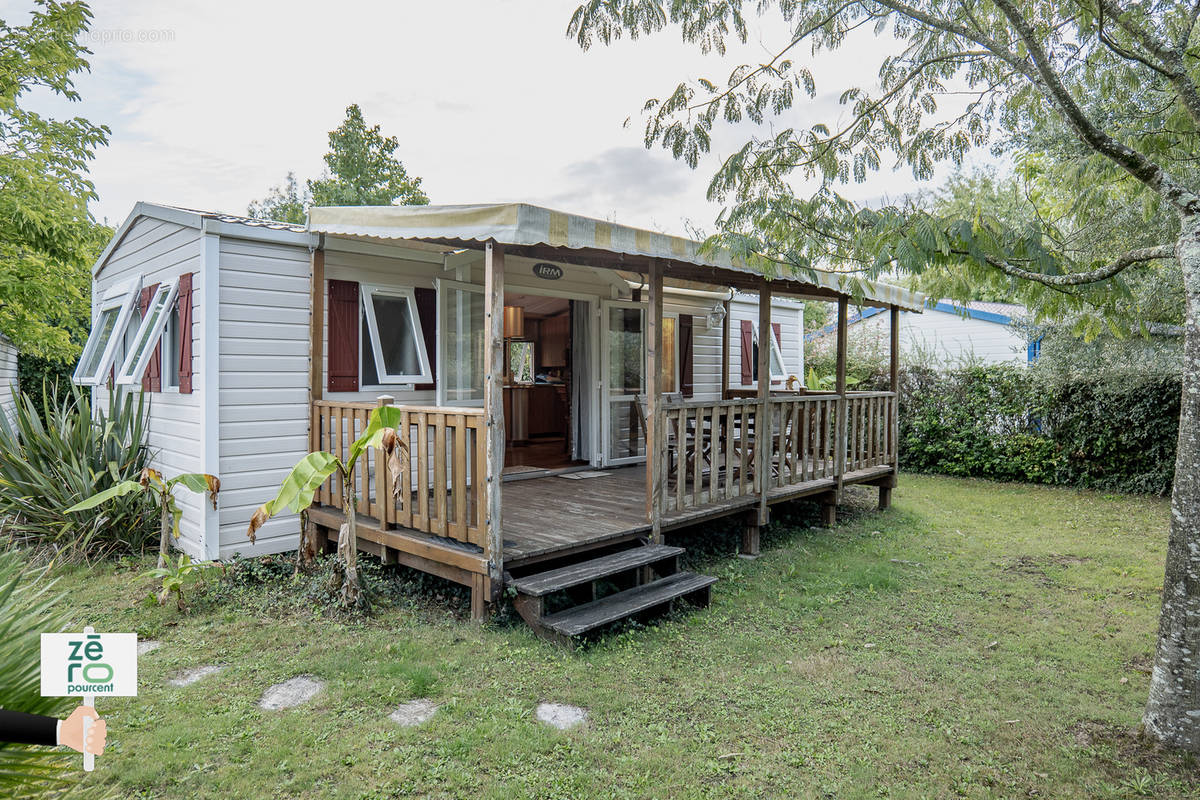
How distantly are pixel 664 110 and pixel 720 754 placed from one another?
394cm

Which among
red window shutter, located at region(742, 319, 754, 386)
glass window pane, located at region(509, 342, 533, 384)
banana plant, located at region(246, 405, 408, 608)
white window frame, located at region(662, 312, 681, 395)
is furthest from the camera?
red window shutter, located at region(742, 319, 754, 386)

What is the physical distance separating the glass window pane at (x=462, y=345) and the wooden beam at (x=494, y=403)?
7.51ft

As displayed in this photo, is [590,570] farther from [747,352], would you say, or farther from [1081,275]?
[747,352]

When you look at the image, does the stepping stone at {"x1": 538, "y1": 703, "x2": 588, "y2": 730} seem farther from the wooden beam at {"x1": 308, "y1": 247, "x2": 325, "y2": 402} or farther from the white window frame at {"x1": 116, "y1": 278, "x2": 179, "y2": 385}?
the white window frame at {"x1": 116, "y1": 278, "x2": 179, "y2": 385}

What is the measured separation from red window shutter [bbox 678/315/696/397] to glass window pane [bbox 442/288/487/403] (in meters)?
3.56

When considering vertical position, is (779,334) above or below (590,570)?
above

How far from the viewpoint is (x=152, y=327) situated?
242 inches

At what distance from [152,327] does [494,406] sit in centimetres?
400

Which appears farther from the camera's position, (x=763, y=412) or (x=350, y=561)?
(x=763, y=412)

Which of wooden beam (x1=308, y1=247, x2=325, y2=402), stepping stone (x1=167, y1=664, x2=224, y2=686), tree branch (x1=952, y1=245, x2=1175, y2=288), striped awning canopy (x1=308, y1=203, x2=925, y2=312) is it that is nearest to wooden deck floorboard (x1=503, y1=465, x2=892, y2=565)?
stepping stone (x1=167, y1=664, x2=224, y2=686)

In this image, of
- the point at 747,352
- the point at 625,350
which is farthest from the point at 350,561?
the point at 747,352

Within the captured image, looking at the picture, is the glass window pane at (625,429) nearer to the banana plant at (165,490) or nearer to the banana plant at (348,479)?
the banana plant at (348,479)

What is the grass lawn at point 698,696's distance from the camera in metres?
2.84

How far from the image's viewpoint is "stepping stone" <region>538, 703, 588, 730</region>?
3.28 metres
